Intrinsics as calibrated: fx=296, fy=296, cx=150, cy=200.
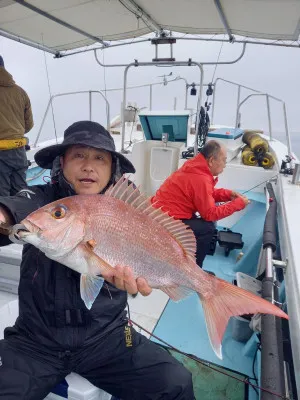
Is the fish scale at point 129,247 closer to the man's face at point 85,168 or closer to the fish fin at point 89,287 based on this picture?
the fish fin at point 89,287

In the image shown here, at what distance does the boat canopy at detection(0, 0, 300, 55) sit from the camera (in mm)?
3006

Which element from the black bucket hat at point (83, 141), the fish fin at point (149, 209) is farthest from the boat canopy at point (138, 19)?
the fish fin at point (149, 209)

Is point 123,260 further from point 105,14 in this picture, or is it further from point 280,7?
point 105,14

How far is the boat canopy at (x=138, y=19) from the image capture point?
3006 mm

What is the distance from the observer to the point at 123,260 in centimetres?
114

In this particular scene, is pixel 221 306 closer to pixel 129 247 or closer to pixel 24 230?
pixel 129 247

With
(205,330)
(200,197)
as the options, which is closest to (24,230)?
(205,330)

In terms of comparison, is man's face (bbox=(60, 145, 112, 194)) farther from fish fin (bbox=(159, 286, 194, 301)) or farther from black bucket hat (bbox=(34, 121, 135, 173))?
fish fin (bbox=(159, 286, 194, 301))

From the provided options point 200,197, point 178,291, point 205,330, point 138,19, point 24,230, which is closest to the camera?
point 24,230

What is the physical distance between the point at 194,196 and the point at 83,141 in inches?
65.3

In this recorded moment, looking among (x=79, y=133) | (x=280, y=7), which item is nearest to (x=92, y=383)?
(x=79, y=133)

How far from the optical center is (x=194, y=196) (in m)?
2.85

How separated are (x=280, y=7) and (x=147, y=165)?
2.79 meters

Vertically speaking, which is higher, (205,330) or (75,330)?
(75,330)
